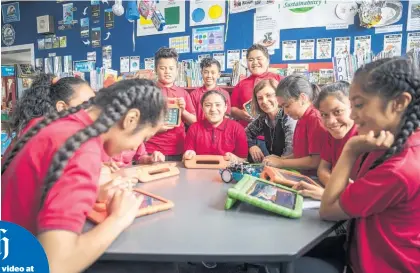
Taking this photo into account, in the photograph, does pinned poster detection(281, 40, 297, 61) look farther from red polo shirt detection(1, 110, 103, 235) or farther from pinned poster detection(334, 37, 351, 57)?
red polo shirt detection(1, 110, 103, 235)

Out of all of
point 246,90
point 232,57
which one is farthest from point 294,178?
point 232,57

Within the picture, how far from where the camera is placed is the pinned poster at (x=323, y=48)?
332 cm

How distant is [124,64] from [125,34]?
0.38m

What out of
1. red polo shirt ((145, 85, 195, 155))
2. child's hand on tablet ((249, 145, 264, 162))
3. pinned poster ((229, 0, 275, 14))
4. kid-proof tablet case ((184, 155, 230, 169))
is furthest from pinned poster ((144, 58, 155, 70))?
kid-proof tablet case ((184, 155, 230, 169))

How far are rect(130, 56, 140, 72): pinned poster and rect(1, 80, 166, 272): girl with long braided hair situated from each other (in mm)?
3557

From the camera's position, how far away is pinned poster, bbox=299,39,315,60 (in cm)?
338

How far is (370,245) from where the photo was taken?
34.9 inches

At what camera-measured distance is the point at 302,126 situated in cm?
169

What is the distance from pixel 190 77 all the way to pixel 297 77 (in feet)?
7.20

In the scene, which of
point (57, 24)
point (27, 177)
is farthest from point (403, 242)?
point (57, 24)

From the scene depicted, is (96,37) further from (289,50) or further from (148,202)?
(148,202)

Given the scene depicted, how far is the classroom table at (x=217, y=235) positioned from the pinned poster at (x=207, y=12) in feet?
10.0

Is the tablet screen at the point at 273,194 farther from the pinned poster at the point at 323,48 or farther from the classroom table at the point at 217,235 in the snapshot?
the pinned poster at the point at 323,48

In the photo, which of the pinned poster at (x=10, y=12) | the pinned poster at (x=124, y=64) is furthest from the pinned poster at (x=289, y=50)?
the pinned poster at (x=10, y=12)
